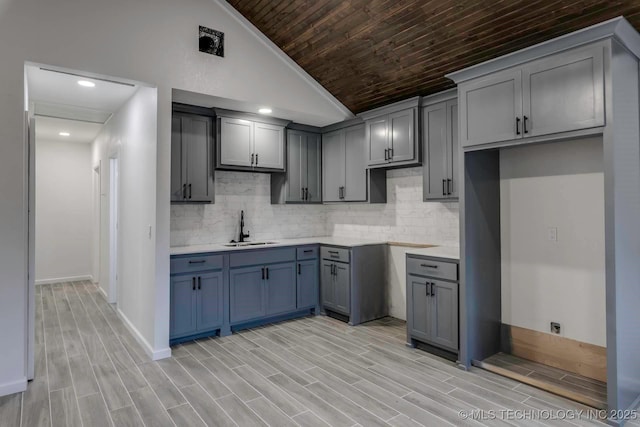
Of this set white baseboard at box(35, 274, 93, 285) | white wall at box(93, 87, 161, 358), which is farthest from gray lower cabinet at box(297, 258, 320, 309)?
white baseboard at box(35, 274, 93, 285)

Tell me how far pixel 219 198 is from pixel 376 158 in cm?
199

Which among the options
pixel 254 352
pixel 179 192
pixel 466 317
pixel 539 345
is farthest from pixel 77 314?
pixel 539 345

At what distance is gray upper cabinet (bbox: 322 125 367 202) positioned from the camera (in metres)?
4.76

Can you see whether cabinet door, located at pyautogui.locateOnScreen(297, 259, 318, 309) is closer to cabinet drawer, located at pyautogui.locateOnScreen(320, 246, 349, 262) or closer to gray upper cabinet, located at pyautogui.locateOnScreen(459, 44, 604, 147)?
cabinet drawer, located at pyautogui.locateOnScreen(320, 246, 349, 262)

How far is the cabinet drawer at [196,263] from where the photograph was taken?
3.71m

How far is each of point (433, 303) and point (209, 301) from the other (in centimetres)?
224

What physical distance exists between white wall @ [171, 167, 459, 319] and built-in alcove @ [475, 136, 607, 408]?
73 centimetres

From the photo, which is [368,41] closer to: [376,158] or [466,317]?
[376,158]

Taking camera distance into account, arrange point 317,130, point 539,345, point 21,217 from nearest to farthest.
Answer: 1. point 21,217
2. point 539,345
3. point 317,130

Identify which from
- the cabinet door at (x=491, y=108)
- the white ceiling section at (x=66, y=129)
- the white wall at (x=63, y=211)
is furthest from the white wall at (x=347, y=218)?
the white wall at (x=63, y=211)

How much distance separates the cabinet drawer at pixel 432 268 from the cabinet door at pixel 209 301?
1.97m

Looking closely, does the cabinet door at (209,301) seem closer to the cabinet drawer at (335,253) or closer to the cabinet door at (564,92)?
the cabinet drawer at (335,253)

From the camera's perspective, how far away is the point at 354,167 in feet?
15.8

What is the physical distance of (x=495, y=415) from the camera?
2.46m
